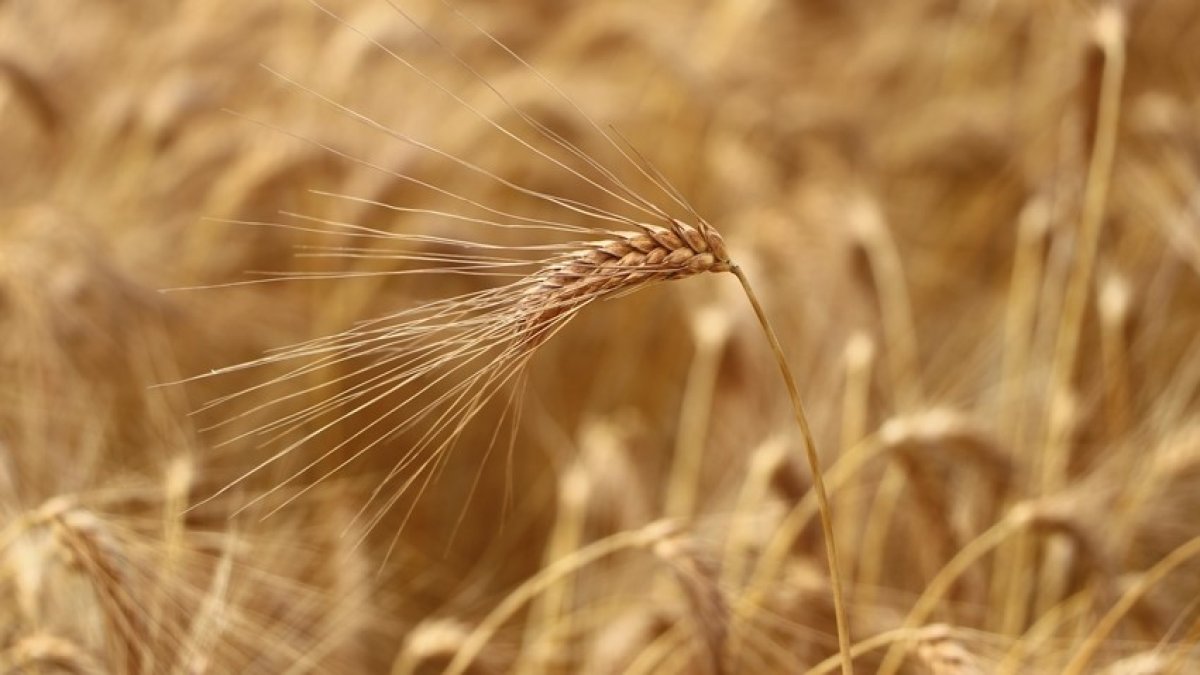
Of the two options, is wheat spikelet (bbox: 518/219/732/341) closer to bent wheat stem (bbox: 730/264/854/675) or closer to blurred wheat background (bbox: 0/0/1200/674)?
bent wheat stem (bbox: 730/264/854/675)

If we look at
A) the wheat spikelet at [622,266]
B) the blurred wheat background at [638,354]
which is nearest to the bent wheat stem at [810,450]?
the wheat spikelet at [622,266]

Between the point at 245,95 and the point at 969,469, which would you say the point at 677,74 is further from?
the point at 969,469

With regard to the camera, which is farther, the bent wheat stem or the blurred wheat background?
the blurred wheat background

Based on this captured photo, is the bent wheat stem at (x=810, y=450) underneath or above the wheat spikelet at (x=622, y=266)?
underneath

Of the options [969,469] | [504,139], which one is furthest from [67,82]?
[969,469]

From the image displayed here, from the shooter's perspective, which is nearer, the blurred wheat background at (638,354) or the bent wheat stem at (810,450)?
the bent wheat stem at (810,450)

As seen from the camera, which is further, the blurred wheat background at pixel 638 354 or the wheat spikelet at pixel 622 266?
the blurred wheat background at pixel 638 354

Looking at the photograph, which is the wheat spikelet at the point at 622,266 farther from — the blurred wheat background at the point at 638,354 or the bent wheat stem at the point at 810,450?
the blurred wheat background at the point at 638,354

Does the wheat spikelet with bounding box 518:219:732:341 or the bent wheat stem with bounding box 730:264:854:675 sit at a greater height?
the wheat spikelet with bounding box 518:219:732:341

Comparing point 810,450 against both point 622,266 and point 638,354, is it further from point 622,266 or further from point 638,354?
point 638,354

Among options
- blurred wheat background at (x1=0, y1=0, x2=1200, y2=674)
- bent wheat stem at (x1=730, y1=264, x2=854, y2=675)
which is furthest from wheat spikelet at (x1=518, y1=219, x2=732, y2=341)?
blurred wheat background at (x1=0, y1=0, x2=1200, y2=674)
